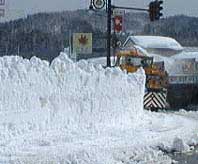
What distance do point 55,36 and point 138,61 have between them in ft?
131

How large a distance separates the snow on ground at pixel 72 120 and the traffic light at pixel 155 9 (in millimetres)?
9258

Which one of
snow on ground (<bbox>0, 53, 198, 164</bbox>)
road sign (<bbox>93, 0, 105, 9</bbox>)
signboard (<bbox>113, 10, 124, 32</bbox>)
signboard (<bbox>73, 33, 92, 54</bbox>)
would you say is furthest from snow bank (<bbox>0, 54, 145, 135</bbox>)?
signboard (<bbox>73, 33, 92, 54</bbox>)

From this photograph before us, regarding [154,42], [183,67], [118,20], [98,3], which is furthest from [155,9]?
[154,42]

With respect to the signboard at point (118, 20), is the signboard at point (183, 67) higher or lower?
lower

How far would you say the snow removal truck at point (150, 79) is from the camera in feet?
99.3

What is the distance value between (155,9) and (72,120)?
13223mm

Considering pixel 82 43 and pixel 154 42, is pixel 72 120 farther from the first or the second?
pixel 154 42

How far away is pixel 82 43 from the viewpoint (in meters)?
38.0

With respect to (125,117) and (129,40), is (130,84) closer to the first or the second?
(125,117)

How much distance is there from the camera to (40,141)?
589 inches

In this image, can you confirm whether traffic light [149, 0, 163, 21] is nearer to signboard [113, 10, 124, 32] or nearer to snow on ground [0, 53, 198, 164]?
→ signboard [113, 10, 124, 32]

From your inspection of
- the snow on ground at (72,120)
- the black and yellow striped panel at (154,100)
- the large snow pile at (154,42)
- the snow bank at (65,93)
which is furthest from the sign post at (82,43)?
the large snow pile at (154,42)

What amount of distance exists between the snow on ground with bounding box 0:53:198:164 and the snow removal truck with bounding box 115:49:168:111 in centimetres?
927

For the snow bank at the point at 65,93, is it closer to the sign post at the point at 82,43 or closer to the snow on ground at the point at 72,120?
the snow on ground at the point at 72,120
